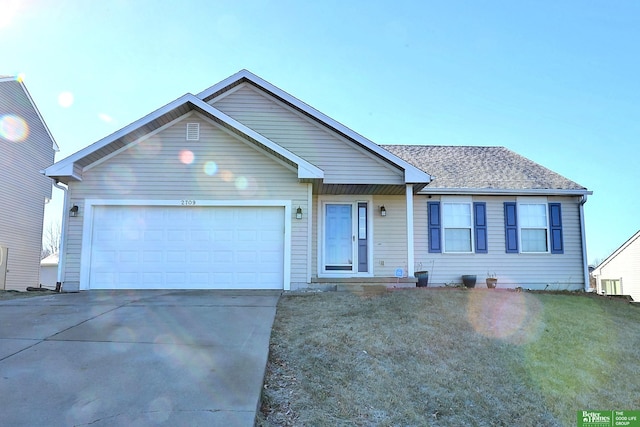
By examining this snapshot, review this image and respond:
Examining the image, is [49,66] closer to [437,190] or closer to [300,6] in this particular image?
[300,6]

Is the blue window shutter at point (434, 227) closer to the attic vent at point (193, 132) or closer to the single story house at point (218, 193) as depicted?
the single story house at point (218, 193)

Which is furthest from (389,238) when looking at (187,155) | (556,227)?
(187,155)

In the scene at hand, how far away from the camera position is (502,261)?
40.1 ft

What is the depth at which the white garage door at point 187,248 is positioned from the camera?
9.84 m

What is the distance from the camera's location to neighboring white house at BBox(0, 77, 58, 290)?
660 inches

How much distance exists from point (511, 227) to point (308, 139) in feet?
21.1

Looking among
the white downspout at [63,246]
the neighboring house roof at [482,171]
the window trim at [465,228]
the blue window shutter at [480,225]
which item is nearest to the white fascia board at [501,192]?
the neighboring house roof at [482,171]

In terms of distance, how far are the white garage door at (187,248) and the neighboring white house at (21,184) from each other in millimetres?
9649

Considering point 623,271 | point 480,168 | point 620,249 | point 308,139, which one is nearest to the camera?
point 308,139

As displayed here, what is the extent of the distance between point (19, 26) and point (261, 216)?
24.1 feet

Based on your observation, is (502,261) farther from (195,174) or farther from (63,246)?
(63,246)

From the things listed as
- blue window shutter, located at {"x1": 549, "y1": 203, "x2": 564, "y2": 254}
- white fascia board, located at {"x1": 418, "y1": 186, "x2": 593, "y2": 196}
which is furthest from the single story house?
blue window shutter, located at {"x1": 549, "y1": 203, "x2": 564, "y2": 254}

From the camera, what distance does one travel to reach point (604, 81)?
1237 centimetres

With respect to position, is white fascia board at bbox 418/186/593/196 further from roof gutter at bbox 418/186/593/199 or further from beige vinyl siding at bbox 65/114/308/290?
beige vinyl siding at bbox 65/114/308/290
